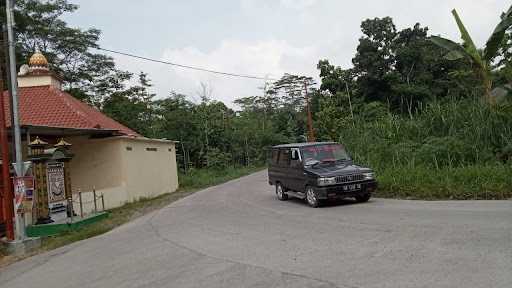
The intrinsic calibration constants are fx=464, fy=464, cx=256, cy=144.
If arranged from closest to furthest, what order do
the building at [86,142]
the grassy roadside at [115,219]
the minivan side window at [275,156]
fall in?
the grassy roadside at [115,219] → the minivan side window at [275,156] → the building at [86,142]

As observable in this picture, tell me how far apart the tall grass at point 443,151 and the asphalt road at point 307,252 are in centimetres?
117

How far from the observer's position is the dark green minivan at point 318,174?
476 inches

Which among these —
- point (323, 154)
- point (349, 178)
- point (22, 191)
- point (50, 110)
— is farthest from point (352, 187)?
point (50, 110)

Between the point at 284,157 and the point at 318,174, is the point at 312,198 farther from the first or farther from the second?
the point at 284,157

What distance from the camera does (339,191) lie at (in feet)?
39.4

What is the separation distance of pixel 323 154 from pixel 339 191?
200cm

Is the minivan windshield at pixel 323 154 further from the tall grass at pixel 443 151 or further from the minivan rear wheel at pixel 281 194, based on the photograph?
the minivan rear wheel at pixel 281 194

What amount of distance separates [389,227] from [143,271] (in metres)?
4.30

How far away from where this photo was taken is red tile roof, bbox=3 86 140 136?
19.3m

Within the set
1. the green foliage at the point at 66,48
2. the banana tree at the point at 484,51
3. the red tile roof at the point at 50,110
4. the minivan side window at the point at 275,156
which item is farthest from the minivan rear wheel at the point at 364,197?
the green foliage at the point at 66,48

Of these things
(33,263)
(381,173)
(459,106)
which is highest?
(459,106)

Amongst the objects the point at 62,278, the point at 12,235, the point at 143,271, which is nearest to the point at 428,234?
the point at 143,271

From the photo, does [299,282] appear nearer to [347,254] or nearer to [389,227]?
[347,254]

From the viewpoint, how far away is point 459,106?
1630 cm
